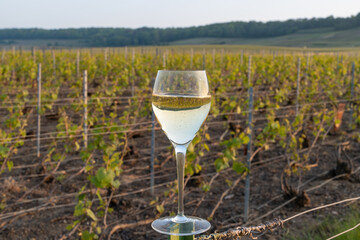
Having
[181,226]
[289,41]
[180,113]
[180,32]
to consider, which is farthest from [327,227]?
[180,32]

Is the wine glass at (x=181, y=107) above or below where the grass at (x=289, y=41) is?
below

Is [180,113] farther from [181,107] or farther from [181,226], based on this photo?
[181,226]

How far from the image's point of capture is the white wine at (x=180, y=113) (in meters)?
1.04

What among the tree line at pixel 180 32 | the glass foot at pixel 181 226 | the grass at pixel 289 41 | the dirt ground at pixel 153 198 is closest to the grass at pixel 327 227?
the dirt ground at pixel 153 198

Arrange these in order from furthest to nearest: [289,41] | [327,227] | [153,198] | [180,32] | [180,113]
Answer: [180,32], [289,41], [153,198], [327,227], [180,113]

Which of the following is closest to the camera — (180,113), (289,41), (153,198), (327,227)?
(180,113)

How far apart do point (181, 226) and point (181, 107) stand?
11.2 inches

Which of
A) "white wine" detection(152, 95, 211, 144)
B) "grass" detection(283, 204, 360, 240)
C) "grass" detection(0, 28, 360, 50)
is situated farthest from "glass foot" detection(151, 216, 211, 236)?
"grass" detection(0, 28, 360, 50)

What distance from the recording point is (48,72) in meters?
13.8

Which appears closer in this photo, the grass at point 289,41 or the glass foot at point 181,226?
the glass foot at point 181,226

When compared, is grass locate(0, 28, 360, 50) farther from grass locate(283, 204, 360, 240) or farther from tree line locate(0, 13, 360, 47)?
grass locate(283, 204, 360, 240)

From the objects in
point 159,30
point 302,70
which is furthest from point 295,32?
point 302,70

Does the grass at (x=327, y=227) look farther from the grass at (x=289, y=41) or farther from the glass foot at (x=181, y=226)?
the grass at (x=289, y=41)

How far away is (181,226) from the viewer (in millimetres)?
1081
